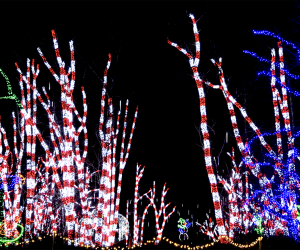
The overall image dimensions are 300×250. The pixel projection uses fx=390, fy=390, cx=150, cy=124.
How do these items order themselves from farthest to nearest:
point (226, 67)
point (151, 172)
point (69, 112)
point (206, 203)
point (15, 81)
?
point (206, 203), point (151, 172), point (15, 81), point (226, 67), point (69, 112)

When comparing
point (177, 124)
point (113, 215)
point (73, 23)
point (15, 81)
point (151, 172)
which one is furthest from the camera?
point (151, 172)

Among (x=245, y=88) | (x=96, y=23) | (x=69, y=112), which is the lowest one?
(x=69, y=112)

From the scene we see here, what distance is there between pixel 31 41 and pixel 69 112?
425 cm

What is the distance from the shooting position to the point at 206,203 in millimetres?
44375

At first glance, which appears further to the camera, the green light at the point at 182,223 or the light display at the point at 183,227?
the green light at the point at 182,223

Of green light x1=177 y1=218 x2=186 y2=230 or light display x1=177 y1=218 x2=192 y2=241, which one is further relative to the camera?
green light x1=177 y1=218 x2=186 y2=230

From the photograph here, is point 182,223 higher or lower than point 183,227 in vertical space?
higher

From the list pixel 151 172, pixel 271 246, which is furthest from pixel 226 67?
pixel 151 172

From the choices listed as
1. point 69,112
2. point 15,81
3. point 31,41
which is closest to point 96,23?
point 31,41

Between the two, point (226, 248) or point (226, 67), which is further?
point (226, 67)

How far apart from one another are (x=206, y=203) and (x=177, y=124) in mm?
17595

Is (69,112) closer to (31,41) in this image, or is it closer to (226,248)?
(31,41)

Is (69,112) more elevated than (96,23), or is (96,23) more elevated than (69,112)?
(96,23)

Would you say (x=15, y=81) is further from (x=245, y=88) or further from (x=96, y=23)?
(x=245, y=88)
